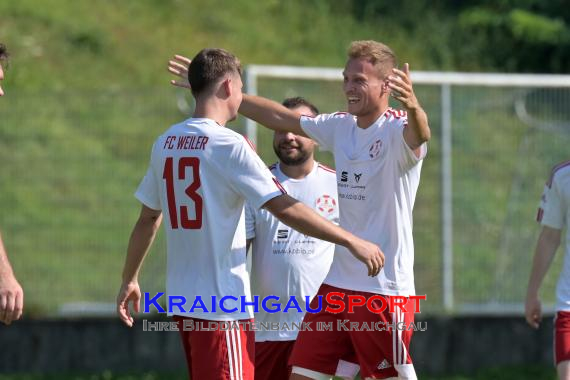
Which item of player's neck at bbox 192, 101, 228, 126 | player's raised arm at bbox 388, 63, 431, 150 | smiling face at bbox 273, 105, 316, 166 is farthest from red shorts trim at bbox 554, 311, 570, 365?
player's neck at bbox 192, 101, 228, 126

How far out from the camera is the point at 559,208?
24.4ft

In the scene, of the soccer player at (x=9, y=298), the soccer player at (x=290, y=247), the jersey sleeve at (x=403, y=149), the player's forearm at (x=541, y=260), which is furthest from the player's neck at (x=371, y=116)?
the soccer player at (x=9, y=298)

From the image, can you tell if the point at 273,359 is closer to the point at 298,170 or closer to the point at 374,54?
the point at 298,170

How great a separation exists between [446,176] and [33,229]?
4001 mm

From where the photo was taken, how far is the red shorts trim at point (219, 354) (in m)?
5.82

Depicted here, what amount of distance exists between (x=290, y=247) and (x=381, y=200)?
108 cm

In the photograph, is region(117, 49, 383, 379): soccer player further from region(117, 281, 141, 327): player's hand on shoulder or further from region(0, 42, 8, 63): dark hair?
region(0, 42, 8, 63): dark hair

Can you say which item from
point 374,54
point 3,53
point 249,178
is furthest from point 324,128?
point 3,53

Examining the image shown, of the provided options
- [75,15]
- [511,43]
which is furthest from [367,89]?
[511,43]

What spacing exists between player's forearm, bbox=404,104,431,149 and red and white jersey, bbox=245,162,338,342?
1268 millimetres

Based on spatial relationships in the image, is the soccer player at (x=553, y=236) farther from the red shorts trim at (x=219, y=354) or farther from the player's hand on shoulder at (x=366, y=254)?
the red shorts trim at (x=219, y=354)

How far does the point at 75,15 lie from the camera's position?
1756cm

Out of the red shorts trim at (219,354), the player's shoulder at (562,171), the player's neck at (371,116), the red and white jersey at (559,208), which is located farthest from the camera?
the player's shoulder at (562,171)

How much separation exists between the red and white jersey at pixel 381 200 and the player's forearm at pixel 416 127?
0.12 m
